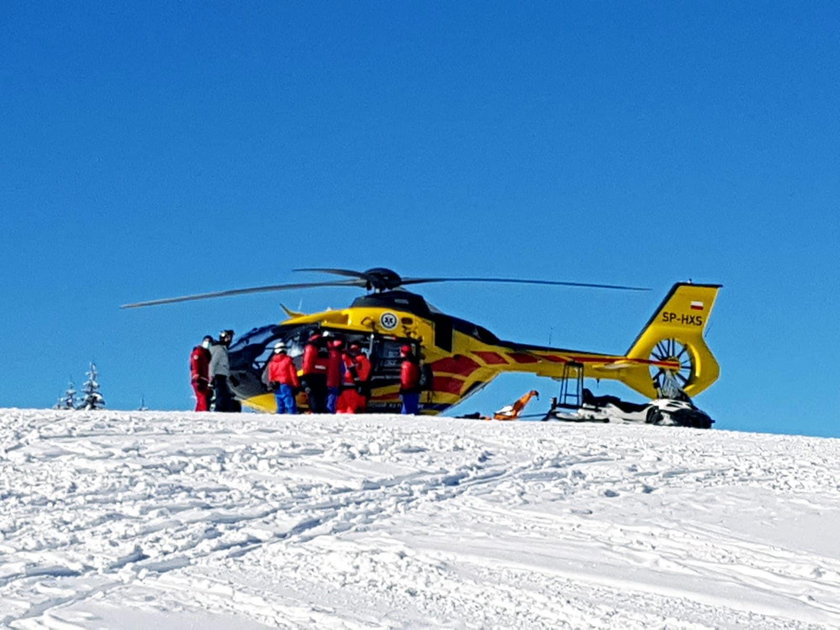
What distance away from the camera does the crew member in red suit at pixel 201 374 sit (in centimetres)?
1845

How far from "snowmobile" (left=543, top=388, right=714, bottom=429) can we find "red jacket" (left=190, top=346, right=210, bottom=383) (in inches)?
314

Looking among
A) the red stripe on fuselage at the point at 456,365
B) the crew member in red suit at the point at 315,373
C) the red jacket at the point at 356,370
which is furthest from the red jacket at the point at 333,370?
the red stripe on fuselage at the point at 456,365

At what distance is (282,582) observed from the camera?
252 inches

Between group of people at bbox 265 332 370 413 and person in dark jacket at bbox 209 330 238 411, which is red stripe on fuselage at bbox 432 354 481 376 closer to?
group of people at bbox 265 332 370 413

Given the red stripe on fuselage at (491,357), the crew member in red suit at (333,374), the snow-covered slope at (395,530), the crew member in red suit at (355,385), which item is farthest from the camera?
the red stripe on fuselage at (491,357)

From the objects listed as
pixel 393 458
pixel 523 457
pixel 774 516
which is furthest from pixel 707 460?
pixel 393 458

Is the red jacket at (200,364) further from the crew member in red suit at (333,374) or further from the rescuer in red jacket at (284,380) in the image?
the crew member in red suit at (333,374)

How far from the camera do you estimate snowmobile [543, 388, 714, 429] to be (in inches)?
894

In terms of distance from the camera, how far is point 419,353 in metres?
21.3

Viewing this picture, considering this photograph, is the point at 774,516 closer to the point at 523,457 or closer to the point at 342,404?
the point at 523,457

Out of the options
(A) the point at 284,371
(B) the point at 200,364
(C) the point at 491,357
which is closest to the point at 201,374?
(B) the point at 200,364

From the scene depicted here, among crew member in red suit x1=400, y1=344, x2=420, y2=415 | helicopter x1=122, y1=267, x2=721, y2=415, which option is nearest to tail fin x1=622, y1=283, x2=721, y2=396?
helicopter x1=122, y1=267, x2=721, y2=415

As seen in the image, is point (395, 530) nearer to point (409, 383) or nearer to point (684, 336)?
point (409, 383)

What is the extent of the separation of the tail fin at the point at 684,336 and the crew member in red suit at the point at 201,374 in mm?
11303
